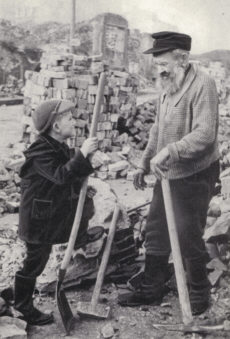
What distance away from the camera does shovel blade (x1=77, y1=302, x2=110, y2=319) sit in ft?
11.8

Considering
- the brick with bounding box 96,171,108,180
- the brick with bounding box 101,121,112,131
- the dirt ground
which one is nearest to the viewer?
the dirt ground

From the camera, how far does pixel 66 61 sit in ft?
34.9

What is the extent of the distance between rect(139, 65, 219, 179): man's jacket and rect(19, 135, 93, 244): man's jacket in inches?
27.7

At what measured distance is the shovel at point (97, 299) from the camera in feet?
11.8

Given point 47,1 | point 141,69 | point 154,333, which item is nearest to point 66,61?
point 154,333

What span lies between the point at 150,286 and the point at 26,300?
1.12 m

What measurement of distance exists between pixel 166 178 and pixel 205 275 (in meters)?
0.98

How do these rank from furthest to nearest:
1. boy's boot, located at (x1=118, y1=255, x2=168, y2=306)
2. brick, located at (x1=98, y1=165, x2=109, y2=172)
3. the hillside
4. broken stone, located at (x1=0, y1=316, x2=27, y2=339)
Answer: the hillside < brick, located at (x1=98, y1=165, x2=109, y2=172) < boy's boot, located at (x1=118, y1=255, x2=168, y2=306) < broken stone, located at (x1=0, y1=316, x2=27, y2=339)

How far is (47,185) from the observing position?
11.0 feet

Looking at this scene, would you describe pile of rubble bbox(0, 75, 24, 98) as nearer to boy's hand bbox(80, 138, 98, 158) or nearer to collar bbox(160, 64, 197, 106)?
boy's hand bbox(80, 138, 98, 158)

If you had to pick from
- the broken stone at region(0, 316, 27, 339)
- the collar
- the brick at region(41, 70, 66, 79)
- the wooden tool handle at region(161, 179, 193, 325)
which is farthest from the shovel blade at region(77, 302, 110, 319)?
the brick at region(41, 70, 66, 79)

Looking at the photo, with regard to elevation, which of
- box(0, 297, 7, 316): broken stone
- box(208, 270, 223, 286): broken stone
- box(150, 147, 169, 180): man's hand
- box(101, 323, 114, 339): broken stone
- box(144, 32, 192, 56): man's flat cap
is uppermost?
box(144, 32, 192, 56): man's flat cap

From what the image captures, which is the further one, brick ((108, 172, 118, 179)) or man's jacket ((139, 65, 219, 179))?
brick ((108, 172, 118, 179))

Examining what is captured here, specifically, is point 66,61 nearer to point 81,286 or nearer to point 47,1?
point 81,286
